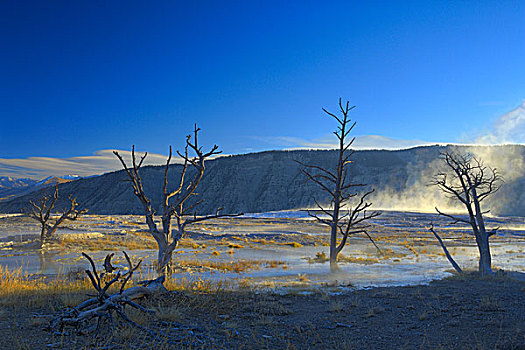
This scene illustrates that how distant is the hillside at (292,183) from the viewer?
96.5m

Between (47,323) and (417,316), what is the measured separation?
6.62 meters

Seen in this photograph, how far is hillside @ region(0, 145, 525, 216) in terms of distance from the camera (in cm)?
9650

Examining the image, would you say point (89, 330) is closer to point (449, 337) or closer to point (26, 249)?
point (449, 337)

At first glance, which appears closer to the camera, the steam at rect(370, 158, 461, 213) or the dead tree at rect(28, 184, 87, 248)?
the dead tree at rect(28, 184, 87, 248)

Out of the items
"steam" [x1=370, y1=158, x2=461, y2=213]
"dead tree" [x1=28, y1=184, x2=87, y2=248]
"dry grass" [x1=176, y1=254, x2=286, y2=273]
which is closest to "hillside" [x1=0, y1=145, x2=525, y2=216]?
"steam" [x1=370, y1=158, x2=461, y2=213]

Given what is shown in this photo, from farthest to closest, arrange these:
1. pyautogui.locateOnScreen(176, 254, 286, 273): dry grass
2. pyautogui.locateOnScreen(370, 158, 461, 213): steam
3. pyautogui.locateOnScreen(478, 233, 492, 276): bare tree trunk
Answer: pyautogui.locateOnScreen(370, 158, 461, 213): steam, pyautogui.locateOnScreen(176, 254, 286, 273): dry grass, pyautogui.locateOnScreen(478, 233, 492, 276): bare tree trunk

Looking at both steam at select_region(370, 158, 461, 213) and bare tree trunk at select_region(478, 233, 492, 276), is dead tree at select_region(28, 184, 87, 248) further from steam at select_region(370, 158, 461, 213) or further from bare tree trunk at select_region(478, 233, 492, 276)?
steam at select_region(370, 158, 461, 213)

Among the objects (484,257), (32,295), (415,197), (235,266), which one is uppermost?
(415,197)

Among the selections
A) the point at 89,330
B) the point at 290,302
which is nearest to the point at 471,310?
the point at 290,302

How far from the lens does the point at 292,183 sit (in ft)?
337

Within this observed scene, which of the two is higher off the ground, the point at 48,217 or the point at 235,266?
the point at 48,217

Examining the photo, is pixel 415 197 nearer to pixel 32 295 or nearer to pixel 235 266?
pixel 235 266

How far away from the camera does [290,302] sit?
988 cm

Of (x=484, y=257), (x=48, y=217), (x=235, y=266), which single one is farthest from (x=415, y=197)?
(x=235, y=266)
